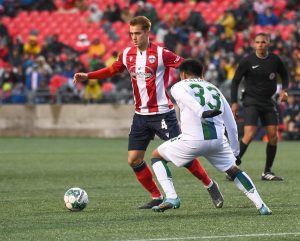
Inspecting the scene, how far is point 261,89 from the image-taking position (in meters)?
15.4

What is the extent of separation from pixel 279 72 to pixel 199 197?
3760mm

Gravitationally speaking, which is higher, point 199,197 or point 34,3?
point 199,197

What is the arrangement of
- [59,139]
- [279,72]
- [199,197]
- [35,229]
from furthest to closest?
[59,139]
[279,72]
[199,197]
[35,229]

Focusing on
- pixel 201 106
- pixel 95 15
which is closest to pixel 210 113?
pixel 201 106

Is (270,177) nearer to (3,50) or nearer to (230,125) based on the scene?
(230,125)

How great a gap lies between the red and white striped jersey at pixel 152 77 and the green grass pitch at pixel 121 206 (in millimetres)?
1142

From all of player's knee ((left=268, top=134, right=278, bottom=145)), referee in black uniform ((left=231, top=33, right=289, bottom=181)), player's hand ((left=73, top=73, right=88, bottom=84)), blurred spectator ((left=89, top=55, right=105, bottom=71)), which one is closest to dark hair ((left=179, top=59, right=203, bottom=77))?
player's hand ((left=73, top=73, right=88, bottom=84))

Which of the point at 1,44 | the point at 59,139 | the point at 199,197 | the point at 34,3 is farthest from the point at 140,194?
the point at 34,3

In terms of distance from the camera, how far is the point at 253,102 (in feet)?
50.7

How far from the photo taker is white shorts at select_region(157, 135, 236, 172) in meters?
10.0

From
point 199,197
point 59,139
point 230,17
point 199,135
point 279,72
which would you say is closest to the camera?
point 199,135

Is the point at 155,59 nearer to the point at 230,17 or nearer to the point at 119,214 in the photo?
the point at 119,214

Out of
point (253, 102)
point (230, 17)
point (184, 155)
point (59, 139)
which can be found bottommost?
point (59, 139)

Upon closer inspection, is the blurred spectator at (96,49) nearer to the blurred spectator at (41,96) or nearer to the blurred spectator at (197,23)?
the blurred spectator at (41,96)
